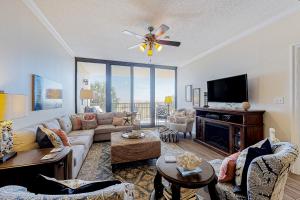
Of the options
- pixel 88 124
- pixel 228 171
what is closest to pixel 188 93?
pixel 88 124

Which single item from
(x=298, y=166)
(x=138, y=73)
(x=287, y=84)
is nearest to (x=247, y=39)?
(x=287, y=84)

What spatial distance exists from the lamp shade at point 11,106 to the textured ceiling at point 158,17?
174 centimetres

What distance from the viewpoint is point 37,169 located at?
1.48 meters

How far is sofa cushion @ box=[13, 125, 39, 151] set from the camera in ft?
5.68

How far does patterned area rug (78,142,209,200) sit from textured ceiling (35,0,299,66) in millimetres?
2775

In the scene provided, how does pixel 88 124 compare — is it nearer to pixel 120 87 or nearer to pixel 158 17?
pixel 120 87

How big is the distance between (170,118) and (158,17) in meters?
3.26

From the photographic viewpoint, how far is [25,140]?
179 centimetres

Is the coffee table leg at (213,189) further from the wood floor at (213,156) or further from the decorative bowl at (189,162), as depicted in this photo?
Answer: the wood floor at (213,156)

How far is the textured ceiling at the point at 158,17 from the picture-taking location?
221 centimetres

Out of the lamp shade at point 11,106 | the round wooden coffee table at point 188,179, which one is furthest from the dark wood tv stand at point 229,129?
the lamp shade at point 11,106

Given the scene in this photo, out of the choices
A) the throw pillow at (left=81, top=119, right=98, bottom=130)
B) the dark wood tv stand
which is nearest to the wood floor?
the dark wood tv stand

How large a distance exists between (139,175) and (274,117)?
2721mm

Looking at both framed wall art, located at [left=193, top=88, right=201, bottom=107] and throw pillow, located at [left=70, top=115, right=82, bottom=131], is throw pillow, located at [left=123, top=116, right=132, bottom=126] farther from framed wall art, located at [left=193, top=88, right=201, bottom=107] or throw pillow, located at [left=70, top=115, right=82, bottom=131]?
framed wall art, located at [left=193, top=88, right=201, bottom=107]
